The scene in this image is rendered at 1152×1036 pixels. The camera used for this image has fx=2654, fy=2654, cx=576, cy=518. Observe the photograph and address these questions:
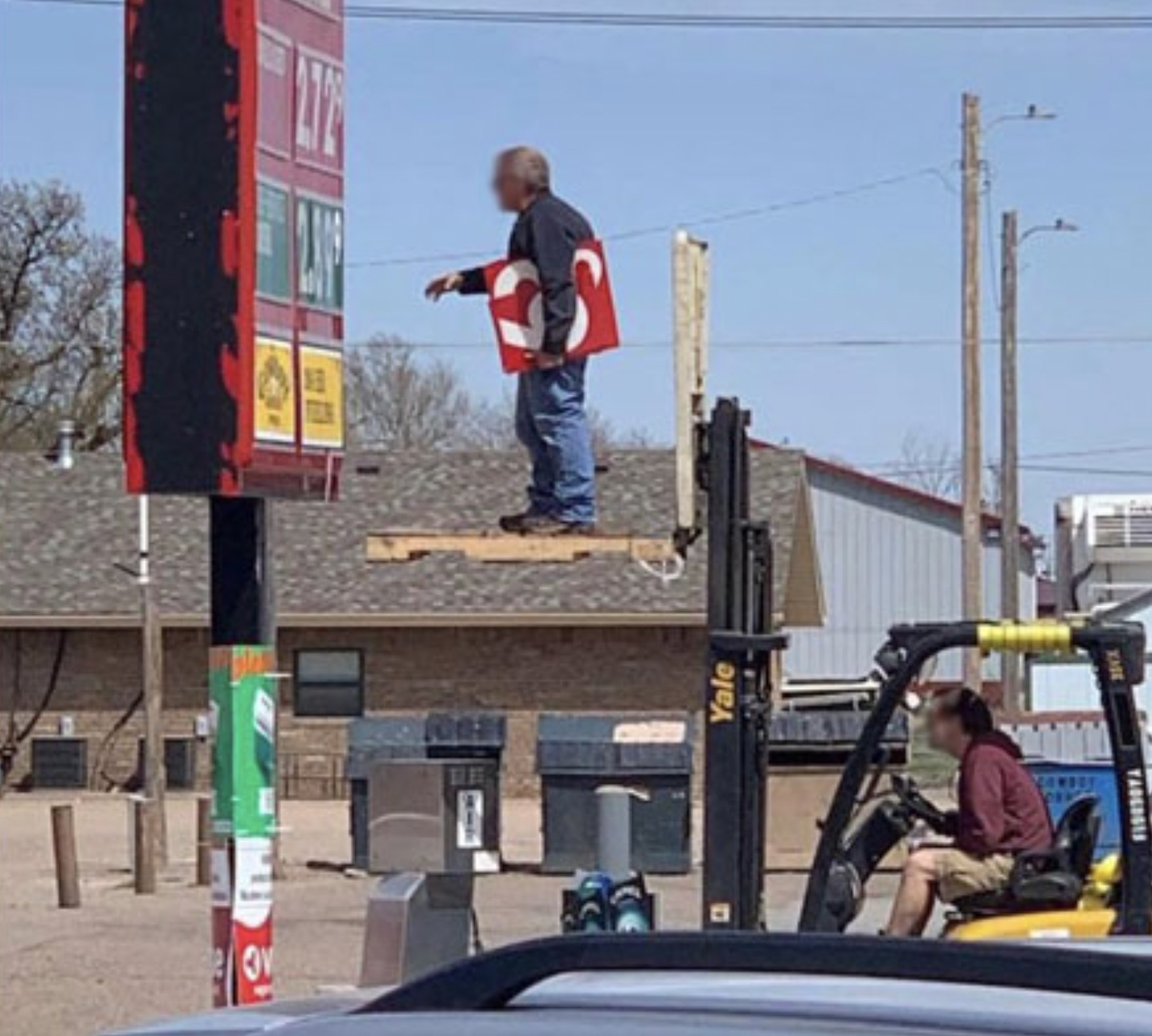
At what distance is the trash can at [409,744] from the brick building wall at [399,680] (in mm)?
13083

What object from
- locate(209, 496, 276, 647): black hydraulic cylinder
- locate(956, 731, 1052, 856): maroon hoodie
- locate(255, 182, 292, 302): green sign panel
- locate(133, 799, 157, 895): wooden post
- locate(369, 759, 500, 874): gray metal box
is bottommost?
locate(133, 799, 157, 895): wooden post

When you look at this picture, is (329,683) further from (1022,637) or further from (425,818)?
(1022,637)

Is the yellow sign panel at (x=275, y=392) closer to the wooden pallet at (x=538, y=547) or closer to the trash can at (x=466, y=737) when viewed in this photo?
the wooden pallet at (x=538, y=547)

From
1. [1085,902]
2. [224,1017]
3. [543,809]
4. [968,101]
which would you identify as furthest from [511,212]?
[968,101]

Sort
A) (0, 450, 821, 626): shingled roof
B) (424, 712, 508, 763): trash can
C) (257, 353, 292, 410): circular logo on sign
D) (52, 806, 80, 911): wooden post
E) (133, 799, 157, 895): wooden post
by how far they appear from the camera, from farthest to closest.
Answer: (0, 450, 821, 626): shingled roof < (424, 712, 508, 763): trash can < (133, 799, 157, 895): wooden post < (52, 806, 80, 911): wooden post < (257, 353, 292, 410): circular logo on sign

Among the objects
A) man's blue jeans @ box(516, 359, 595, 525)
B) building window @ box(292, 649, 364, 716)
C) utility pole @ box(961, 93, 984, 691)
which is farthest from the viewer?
building window @ box(292, 649, 364, 716)

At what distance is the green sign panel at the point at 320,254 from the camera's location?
27.6 ft

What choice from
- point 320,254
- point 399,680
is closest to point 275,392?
point 320,254

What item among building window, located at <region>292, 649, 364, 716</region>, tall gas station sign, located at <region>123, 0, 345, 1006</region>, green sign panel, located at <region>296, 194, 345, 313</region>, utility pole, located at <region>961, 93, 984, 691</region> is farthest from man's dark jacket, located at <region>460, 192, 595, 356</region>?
building window, located at <region>292, 649, 364, 716</region>

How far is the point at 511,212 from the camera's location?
10625 millimetres

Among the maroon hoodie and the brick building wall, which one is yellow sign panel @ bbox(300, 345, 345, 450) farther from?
the brick building wall

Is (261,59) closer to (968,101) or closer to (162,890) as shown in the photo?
(162,890)

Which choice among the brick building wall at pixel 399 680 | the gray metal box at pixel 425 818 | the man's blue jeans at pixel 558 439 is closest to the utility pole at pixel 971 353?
the brick building wall at pixel 399 680

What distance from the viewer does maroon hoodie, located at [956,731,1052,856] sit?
34.3 ft
